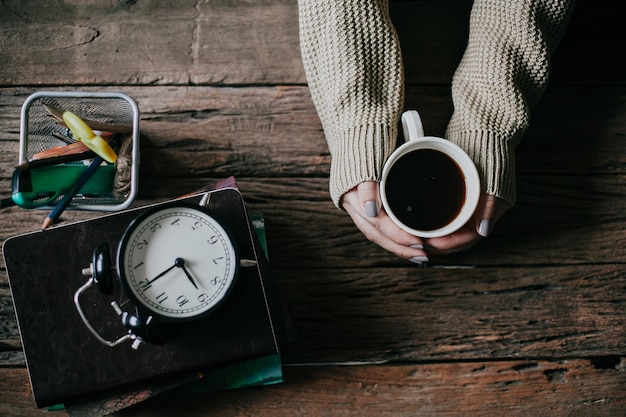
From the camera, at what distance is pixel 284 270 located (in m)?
0.82

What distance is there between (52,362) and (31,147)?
0.30 meters

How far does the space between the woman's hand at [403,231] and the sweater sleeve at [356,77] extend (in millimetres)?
18

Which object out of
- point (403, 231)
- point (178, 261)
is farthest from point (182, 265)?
point (403, 231)

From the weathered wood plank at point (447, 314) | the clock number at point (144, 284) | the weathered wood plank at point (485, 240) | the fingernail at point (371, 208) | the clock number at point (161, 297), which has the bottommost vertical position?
the weathered wood plank at point (447, 314)

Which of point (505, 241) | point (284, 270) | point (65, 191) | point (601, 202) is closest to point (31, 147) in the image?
point (65, 191)

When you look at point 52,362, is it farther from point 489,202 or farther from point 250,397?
point 489,202

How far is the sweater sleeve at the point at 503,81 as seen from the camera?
0.69 metres

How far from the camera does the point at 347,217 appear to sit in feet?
2.72

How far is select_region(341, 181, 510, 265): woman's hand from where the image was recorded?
26.3 inches

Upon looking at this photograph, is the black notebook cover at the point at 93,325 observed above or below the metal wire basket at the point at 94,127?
below

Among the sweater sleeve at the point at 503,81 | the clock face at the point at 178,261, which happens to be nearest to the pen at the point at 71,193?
the clock face at the point at 178,261

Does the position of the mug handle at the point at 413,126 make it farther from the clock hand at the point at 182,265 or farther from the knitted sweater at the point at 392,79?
the clock hand at the point at 182,265

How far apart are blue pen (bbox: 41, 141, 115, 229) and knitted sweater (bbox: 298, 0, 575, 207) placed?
0.32 metres

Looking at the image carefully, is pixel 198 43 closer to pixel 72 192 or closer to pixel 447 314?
pixel 72 192
